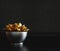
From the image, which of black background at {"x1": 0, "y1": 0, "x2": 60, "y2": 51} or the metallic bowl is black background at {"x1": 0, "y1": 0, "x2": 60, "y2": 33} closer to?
black background at {"x1": 0, "y1": 0, "x2": 60, "y2": 51}

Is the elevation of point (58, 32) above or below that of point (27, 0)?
below

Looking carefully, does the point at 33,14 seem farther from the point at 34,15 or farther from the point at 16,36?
the point at 16,36

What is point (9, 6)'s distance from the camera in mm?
2180

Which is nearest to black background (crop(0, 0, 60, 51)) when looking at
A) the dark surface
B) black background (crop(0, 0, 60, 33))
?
black background (crop(0, 0, 60, 33))

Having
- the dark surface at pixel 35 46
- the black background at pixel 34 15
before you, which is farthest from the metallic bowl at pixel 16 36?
the black background at pixel 34 15

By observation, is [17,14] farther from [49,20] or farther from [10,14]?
[49,20]

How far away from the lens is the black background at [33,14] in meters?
2.17

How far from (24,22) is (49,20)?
0.26 meters

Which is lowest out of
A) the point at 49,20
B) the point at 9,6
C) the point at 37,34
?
the point at 37,34

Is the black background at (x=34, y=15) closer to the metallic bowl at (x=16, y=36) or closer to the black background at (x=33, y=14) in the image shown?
the black background at (x=33, y=14)

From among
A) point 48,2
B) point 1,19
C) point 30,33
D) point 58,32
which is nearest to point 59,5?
point 48,2

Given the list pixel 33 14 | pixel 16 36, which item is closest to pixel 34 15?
pixel 33 14

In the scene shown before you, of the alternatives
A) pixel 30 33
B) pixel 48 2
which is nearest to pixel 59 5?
pixel 48 2

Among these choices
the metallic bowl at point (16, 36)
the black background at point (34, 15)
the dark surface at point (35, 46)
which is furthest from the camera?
the black background at point (34, 15)
